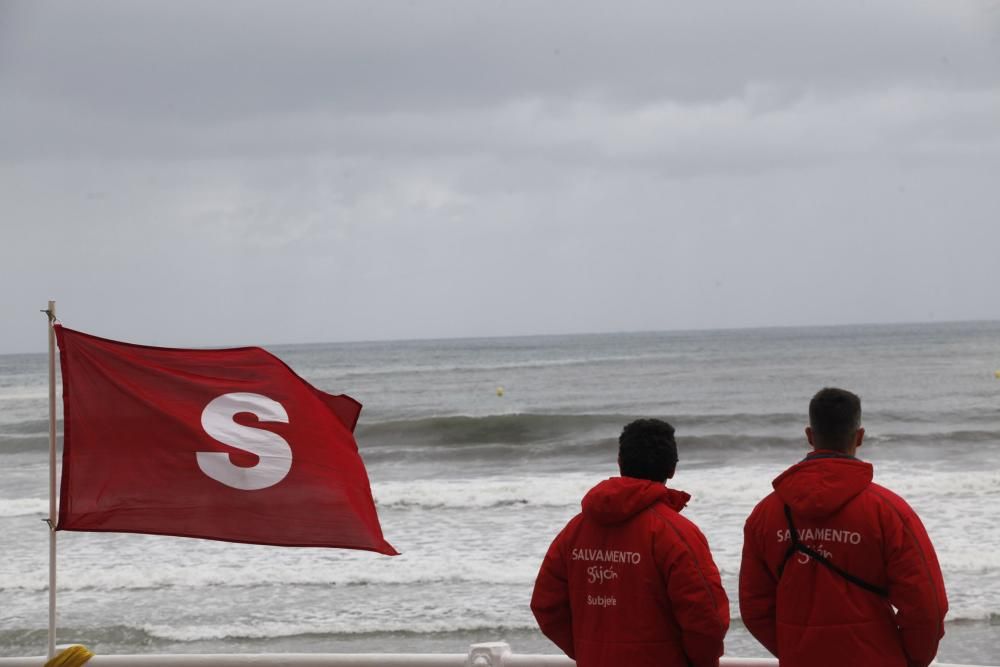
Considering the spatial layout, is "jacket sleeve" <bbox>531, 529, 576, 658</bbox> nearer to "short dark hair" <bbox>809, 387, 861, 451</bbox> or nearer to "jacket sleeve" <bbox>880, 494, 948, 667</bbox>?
"short dark hair" <bbox>809, 387, 861, 451</bbox>

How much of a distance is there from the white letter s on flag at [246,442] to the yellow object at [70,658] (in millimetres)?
778

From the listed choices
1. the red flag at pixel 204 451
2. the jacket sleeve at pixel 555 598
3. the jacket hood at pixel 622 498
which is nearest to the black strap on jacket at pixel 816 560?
the jacket hood at pixel 622 498

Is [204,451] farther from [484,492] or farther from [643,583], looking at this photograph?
[484,492]

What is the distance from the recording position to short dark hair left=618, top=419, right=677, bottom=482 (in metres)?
2.91

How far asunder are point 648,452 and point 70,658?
2.31m

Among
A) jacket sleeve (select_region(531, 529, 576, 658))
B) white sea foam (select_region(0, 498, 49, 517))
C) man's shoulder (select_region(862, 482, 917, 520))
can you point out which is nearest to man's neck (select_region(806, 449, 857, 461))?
man's shoulder (select_region(862, 482, 917, 520))

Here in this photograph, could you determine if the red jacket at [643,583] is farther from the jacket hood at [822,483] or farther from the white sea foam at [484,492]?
the white sea foam at [484,492]

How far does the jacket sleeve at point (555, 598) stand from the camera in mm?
3008

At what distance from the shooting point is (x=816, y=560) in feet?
8.87

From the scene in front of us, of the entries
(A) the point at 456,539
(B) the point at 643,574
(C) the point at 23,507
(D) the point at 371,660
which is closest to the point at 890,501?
(B) the point at 643,574

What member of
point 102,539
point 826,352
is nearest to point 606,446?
point 102,539

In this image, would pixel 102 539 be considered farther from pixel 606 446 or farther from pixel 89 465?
pixel 606 446

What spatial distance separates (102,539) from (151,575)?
7.36 ft

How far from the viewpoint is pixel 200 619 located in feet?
28.1
